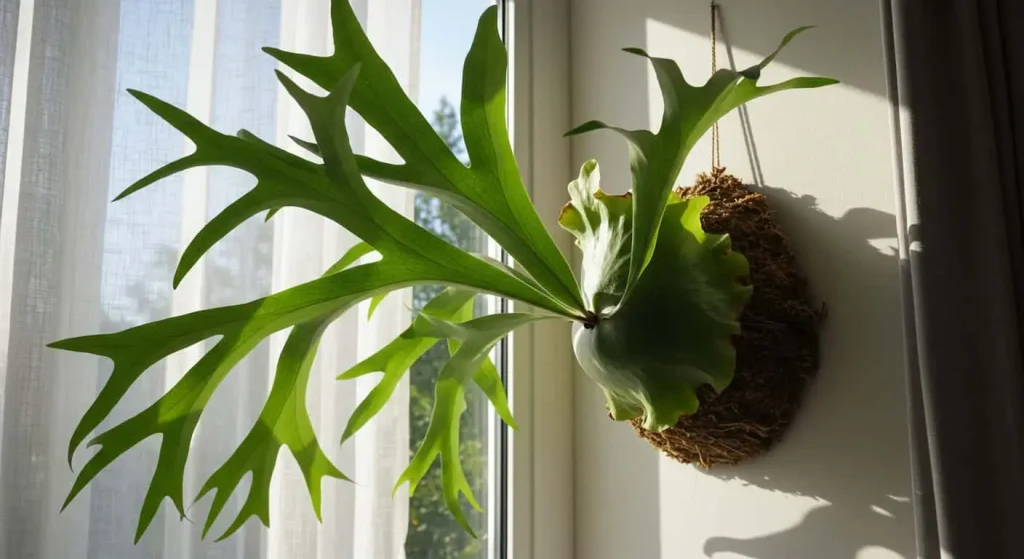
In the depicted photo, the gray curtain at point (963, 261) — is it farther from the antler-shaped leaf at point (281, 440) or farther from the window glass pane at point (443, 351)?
the window glass pane at point (443, 351)

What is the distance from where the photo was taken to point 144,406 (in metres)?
1.09

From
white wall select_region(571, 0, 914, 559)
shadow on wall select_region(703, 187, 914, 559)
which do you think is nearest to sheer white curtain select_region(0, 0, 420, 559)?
white wall select_region(571, 0, 914, 559)


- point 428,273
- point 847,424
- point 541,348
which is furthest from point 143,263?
point 847,424

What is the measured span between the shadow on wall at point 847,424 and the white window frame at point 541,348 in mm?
409

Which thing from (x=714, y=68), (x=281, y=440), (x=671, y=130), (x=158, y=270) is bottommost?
(x=281, y=440)

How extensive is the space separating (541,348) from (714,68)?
0.52 metres

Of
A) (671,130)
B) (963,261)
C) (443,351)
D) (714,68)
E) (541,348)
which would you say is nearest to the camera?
(963,261)

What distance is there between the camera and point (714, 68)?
1236 millimetres

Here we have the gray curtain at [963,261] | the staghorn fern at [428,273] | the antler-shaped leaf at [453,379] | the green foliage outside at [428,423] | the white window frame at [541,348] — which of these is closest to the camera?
the gray curtain at [963,261]

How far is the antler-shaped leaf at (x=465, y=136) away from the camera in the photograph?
0.93 m

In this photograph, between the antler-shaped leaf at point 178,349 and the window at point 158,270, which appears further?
the window at point 158,270

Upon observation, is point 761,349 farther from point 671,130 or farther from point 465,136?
point 465,136

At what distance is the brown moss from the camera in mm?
1036

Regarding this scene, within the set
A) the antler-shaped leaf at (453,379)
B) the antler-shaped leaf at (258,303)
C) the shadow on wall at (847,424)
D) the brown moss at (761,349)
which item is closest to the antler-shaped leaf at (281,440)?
the antler-shaped leaf at (258,303)
